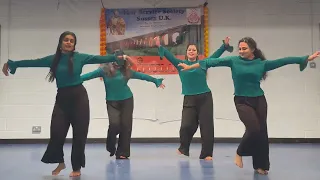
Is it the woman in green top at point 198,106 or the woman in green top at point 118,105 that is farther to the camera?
the woman in green top at point 118,105

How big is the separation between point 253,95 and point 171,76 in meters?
3.11

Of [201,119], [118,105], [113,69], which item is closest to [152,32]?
[113,69]

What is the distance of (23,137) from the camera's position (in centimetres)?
616

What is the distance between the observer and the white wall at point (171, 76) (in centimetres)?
616

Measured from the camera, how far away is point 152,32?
246 inches

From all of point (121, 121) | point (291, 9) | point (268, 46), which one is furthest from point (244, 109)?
point (291, 9)

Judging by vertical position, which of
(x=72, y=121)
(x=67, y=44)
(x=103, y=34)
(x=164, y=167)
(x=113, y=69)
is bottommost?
(x=164, y=167)

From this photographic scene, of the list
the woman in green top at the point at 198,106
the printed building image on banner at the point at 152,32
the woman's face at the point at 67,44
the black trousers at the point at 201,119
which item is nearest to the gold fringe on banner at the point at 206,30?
the printed building image on banner at the point at 152,32

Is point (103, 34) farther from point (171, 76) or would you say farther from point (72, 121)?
point (72, 121)

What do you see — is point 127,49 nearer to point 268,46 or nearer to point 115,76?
point 115,76

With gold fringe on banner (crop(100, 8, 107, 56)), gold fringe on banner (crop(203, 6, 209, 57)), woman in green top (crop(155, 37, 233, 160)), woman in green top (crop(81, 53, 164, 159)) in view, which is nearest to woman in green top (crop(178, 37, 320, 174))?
woman in green top (crop(155, 37, 233, 160))

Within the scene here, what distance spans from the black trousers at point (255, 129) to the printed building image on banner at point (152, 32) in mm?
3062

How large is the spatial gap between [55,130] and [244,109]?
68.2 inches

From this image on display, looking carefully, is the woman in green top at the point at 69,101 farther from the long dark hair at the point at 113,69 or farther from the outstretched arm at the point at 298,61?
the outstretched arm at the point at 298,61
